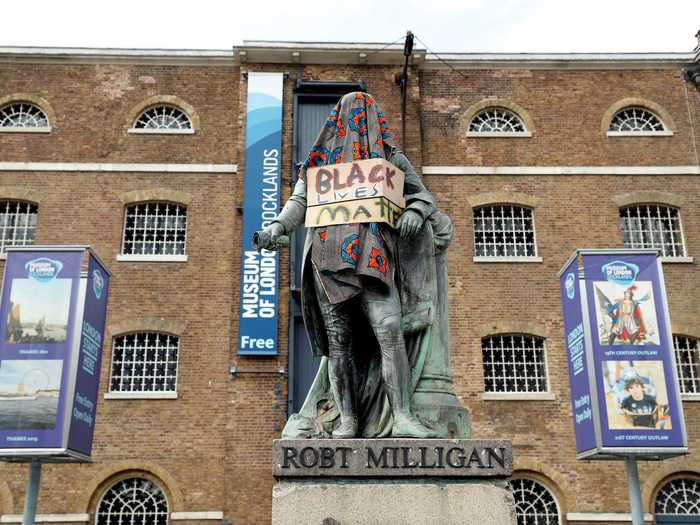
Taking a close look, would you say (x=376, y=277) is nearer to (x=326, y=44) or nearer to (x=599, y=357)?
(x=599, y=357)

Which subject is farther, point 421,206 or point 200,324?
point 200,324

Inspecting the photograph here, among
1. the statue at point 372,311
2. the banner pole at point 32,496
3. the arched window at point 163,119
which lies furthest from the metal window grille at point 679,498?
the statue at point 372,311

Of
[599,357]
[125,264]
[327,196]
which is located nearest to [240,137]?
[125,264]

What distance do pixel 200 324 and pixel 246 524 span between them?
16.0 ft

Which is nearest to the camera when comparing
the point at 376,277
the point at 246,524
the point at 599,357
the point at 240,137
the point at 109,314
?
the point at 376,277

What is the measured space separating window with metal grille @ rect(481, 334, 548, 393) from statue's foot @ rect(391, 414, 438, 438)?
14839mm

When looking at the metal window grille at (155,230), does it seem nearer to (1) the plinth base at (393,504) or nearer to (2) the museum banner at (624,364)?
(2) the museum banner at (624,364)

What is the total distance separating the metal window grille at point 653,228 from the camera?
68.9 feet

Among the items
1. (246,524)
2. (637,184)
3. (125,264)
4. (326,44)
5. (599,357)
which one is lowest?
(246,524)

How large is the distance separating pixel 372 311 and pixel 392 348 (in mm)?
285

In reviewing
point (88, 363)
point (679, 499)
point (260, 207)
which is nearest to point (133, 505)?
point (88, 363)

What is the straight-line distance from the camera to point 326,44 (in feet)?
70.4

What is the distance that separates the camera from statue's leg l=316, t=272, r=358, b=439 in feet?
17.8

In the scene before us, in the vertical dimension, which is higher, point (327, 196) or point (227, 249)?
point (227, 249)
